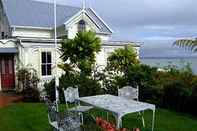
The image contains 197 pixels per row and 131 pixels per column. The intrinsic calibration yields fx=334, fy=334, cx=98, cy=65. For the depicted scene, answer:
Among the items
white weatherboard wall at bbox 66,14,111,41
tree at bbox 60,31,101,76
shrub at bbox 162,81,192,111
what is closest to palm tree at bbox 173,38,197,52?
shrub at bbox 162,81,192,111

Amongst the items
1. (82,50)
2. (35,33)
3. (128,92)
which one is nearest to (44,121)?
(128,92)

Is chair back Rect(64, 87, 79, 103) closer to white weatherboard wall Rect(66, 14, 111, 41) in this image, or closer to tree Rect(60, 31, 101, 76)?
tree Rect(60, 31, 101, 76)

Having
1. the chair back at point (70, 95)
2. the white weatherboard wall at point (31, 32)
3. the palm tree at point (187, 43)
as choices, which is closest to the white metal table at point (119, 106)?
the chair back at point (70, 95)

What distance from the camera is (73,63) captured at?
17.1 meters

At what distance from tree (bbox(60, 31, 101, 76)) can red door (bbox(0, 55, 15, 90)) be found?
19.1 ft

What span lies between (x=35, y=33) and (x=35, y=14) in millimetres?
2321

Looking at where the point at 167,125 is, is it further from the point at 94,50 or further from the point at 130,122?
the point at 94,50

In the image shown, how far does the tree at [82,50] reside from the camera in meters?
16.5

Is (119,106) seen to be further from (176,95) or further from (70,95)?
(176,95)

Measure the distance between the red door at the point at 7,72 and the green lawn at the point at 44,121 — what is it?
304 inches

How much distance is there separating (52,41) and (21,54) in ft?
7.65

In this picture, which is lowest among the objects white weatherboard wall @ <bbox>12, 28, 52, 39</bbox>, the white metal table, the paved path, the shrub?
the paved path

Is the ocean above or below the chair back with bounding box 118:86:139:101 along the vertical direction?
above

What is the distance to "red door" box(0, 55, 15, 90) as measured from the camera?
68.6 ft
